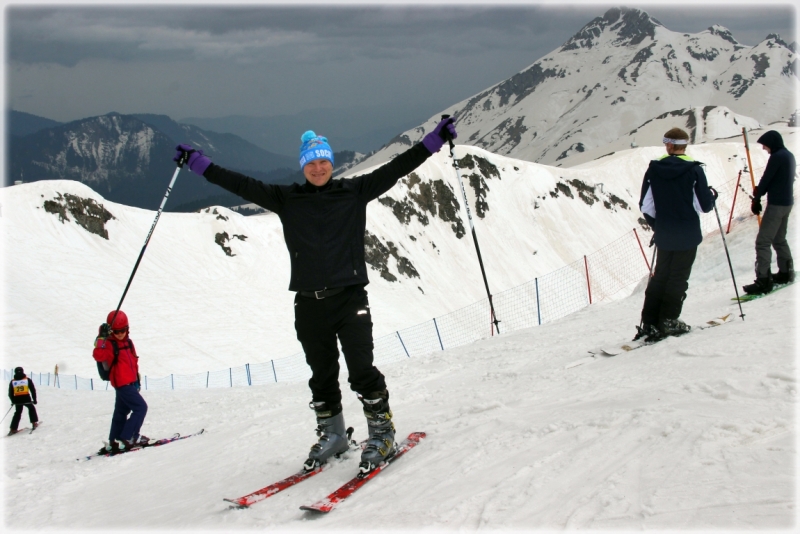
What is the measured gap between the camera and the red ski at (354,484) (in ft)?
11.9

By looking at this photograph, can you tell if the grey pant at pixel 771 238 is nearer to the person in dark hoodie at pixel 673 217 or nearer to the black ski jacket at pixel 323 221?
the person in dark hoodie at pixel 673 217

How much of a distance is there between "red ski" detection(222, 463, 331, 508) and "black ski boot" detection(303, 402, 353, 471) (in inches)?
4.2

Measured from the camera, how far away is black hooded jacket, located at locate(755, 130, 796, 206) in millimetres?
8086

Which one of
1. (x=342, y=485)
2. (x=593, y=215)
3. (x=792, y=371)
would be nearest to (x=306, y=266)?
(x=342, y=485)

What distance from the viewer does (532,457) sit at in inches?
148

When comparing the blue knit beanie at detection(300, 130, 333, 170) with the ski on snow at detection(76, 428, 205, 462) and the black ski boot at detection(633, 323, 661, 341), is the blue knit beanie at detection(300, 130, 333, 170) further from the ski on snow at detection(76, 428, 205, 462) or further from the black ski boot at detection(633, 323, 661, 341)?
the ski on snow at detection(76, 428, 205, 462)

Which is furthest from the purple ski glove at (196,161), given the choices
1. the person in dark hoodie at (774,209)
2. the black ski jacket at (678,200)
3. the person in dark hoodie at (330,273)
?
the person in dark hoodie at (774,209)

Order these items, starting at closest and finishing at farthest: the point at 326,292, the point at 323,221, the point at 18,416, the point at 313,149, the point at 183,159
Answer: the point at 326,292 < the point at 323,221 < the point at 313,149 < the point at 183,159 < the point at 18,416

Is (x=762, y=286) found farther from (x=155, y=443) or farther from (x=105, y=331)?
(x=105, y=331)

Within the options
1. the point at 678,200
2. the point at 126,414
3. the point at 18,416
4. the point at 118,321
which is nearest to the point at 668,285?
the point at 678,200

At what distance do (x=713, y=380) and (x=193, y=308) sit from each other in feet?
122

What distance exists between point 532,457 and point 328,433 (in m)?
1.80

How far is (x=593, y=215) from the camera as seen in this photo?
3105 inches

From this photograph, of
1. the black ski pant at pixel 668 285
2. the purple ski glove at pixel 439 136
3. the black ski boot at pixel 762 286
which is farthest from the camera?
the black ski boot at pixel 762 286
